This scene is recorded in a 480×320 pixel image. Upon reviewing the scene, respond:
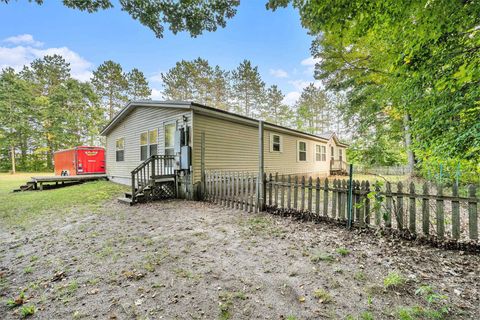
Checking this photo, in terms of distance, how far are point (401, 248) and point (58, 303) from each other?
185 inches

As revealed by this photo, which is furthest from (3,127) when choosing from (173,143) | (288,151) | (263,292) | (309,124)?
(309,124)

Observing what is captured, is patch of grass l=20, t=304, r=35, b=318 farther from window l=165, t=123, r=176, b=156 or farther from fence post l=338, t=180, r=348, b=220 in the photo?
window l=165, t=123, r=176, b=156

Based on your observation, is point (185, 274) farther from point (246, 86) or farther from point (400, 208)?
point (246, 86)

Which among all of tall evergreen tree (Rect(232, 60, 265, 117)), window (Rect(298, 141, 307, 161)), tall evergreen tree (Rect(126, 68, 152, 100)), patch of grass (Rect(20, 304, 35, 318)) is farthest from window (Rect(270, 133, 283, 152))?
tall evergreen tree (Rect(126, 68, 152, 100))

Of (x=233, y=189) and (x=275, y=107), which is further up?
(x=275, y=107)

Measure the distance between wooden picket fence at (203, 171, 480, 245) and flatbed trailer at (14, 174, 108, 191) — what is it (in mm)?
11386

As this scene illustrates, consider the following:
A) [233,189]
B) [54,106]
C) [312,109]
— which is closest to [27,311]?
[233,189]

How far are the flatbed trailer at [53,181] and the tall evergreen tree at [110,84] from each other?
17562mm

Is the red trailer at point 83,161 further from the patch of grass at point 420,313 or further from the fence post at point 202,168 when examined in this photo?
the patch of grass at point 420,313

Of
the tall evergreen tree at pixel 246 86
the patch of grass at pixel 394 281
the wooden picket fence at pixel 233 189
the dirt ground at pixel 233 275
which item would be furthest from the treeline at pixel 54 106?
the patch of grass at pixel 394 281

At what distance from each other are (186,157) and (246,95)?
23.4 m

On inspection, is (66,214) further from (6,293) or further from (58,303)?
(58,303)

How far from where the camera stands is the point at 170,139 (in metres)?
9.41

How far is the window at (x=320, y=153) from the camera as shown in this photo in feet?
59.1
